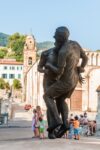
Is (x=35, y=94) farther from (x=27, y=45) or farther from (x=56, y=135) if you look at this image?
(x=56, y=135)

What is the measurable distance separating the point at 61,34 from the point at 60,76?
30.8 inches

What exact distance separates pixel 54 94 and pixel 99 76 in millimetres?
56744

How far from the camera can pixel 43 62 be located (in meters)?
9.81

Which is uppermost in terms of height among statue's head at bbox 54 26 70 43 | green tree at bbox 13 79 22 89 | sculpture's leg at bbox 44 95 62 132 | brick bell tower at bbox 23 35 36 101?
brick bell tower at bbox 23 35 36 101

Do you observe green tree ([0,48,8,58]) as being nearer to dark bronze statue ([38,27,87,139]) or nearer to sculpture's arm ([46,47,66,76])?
dark bronze statue ([38,27,87,139])

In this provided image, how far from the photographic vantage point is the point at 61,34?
30.7ft

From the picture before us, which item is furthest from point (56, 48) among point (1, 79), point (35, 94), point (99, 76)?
point (1, 79)

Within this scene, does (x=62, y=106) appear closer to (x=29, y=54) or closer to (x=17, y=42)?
(x=29, y=54)

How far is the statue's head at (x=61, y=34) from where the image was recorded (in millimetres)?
9359

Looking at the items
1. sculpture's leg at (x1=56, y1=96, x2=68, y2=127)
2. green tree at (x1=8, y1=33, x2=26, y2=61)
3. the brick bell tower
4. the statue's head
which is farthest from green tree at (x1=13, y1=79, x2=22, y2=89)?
the statue's head

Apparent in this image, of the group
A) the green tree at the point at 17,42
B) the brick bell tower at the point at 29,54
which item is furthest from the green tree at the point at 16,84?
the brick bell tower at the point at 29,54

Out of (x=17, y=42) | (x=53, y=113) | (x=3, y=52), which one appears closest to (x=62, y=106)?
(x=53, y=113)

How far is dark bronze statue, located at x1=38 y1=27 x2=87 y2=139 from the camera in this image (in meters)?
9.13

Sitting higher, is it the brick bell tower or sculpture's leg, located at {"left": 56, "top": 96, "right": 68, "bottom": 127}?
the brick bell tower
